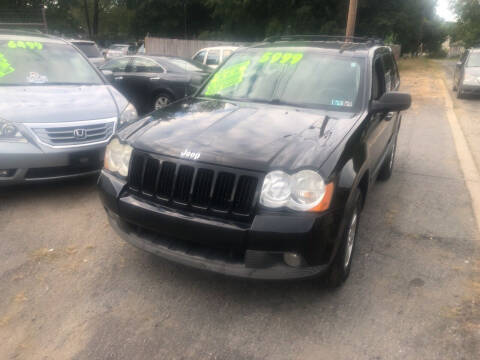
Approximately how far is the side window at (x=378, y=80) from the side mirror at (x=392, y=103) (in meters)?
0.20

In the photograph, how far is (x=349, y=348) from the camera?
8.55 ft

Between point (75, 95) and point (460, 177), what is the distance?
5.17 meters

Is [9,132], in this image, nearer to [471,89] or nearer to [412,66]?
[471,89]

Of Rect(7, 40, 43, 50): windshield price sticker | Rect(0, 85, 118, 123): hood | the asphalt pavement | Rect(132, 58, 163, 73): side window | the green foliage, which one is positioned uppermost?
the green foliage

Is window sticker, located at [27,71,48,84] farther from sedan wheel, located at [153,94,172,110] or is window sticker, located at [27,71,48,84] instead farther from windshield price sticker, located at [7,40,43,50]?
sedan wheel, located at [153,94,172,110]

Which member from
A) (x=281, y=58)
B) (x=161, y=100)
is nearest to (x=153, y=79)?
(x=161, y=100)

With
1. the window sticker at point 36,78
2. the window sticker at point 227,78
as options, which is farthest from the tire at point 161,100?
the window sticker at point 227,78

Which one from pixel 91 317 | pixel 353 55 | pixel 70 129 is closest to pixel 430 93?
pixel 353 55

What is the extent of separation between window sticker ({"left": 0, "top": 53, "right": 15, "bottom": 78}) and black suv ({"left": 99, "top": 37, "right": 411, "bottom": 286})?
281 centimetres

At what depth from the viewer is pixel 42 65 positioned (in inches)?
225

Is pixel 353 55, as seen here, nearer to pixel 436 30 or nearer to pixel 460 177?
pixel 460 177

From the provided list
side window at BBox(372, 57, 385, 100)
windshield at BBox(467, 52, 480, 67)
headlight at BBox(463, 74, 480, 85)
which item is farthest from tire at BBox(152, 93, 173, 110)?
windshield at BBox(467, 52, 480, 67)

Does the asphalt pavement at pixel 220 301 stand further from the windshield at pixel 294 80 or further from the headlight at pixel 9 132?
the windshield at pixel 294 80

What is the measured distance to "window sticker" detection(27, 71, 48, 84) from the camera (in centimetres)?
540
